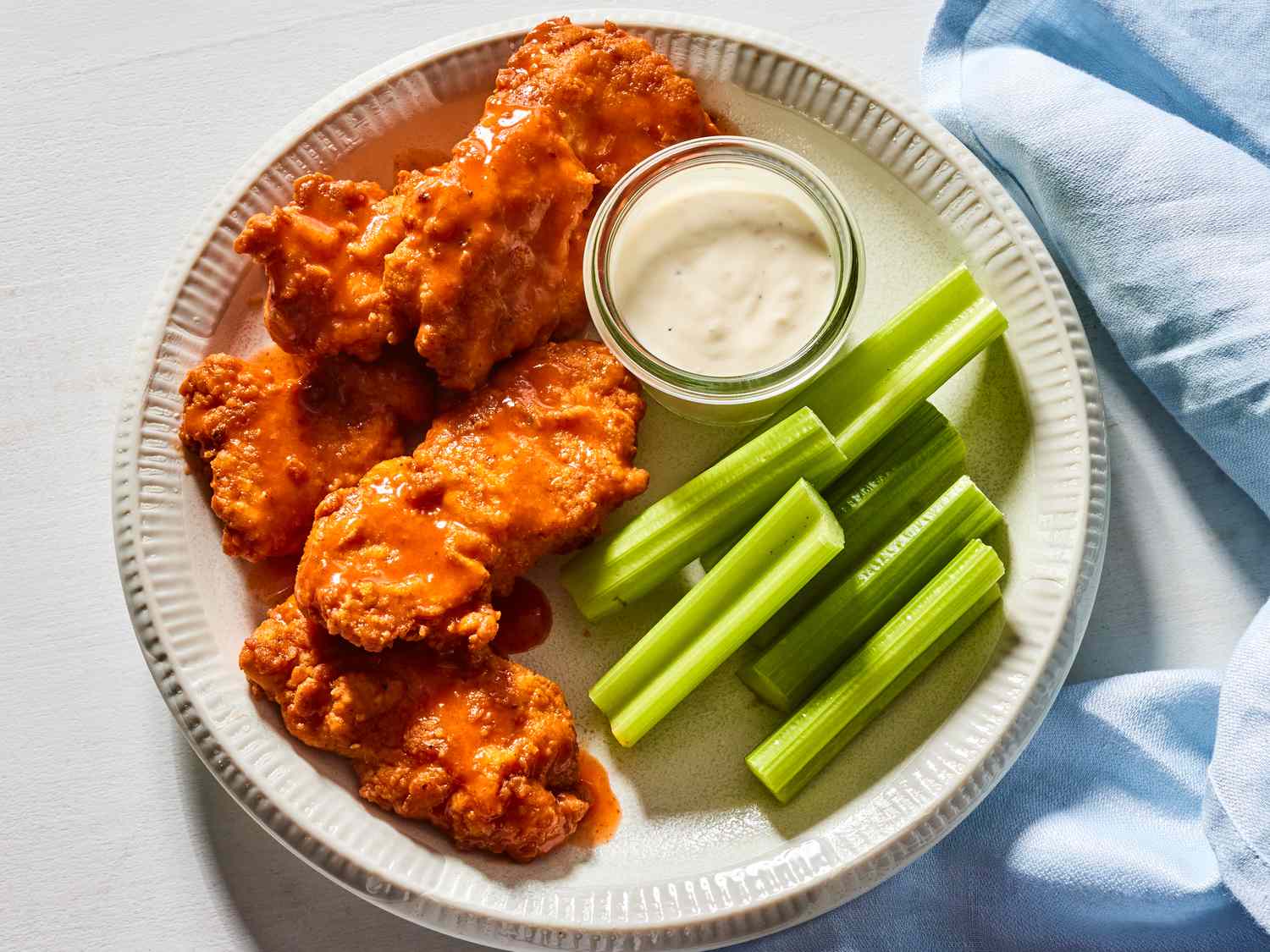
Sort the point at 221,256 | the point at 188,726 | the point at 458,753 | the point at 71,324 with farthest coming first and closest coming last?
the point at 71,324
the point at 221,256
the point at 188,726
the point at 458,753

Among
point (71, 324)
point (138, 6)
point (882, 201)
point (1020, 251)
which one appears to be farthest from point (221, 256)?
point (1020, 251)

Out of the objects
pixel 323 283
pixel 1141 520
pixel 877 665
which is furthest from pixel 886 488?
pixel 323 283

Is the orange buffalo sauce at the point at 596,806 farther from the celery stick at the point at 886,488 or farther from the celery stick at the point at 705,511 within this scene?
the celery stick at the point at 886,488

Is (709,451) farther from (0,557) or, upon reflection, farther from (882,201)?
(0,557)

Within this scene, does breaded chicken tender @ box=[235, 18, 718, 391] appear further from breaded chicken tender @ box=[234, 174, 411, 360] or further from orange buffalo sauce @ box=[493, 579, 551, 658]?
orange buffalo sauce @ box=[493, 579, 551, 658]

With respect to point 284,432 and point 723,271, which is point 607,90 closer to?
point 723,271

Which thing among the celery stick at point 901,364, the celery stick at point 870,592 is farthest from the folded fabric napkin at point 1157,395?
Answer: the celery stick at point 870,592
